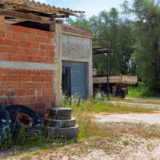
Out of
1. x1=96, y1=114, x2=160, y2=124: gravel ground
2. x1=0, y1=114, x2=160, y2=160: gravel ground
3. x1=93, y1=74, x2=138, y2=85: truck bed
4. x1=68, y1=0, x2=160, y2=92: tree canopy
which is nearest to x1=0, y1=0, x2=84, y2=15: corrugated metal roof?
x1=0, y1=114, x2=160, y2=160: gravel ground

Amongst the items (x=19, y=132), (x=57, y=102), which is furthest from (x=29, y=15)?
(x=19, y=132)

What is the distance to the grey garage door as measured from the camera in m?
15.5

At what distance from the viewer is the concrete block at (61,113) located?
21.1ft

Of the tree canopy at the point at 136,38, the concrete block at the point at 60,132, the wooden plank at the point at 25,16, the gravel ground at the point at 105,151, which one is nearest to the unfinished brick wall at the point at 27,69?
the wooden plank at the point at 25,16

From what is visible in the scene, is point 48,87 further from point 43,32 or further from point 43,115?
point 43,32

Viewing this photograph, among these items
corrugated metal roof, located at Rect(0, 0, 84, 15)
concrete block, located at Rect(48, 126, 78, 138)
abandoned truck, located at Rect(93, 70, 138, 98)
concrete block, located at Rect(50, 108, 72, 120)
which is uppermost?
corrugated metal roof, located at Rect(0, 0, 84, 15)

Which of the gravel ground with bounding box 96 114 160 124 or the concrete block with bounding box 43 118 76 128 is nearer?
the concrete block with bounding box 43 118 76 128

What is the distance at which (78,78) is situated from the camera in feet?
52.6

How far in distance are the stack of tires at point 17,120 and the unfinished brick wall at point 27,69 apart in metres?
0.33

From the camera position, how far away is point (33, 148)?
5223 mm

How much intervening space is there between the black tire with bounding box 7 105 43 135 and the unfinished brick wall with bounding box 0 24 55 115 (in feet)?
1.05

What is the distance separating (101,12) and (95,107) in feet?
84.4

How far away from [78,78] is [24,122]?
10.2 m

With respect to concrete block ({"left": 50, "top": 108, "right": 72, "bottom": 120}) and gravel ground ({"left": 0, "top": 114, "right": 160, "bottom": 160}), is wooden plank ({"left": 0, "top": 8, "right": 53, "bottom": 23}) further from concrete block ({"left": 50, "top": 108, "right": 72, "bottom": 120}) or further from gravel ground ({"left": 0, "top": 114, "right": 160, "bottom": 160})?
gravel ground ({"left": 0, "top": 114, "right": 160, "bottom": 160})
